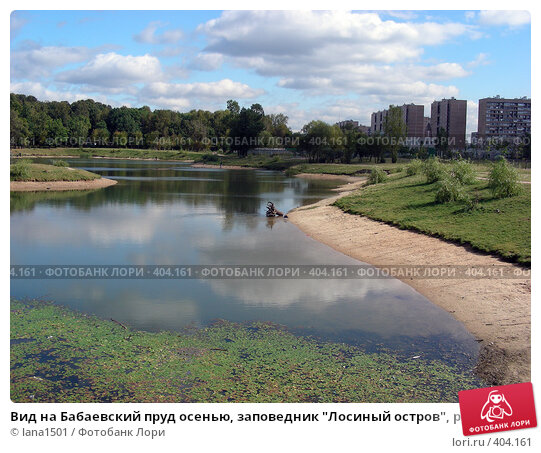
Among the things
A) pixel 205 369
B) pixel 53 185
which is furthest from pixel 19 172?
pixel 205 369

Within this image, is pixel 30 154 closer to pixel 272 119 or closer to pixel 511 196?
pixel 272 119

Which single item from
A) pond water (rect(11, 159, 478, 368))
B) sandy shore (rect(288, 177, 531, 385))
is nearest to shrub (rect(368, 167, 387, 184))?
pond water (rect(11, 159, 478, 368))

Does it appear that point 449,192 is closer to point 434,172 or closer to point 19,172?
point 434,172

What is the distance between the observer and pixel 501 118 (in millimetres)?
106625

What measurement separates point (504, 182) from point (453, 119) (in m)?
92.4

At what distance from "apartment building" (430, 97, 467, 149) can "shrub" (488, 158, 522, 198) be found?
81.1 meters

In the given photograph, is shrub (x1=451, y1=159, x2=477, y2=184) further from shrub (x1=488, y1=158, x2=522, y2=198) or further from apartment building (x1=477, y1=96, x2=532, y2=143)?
apartment building (x1=477, y1=96, x2=532, y2=143)

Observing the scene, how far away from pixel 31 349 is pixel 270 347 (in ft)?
17.6

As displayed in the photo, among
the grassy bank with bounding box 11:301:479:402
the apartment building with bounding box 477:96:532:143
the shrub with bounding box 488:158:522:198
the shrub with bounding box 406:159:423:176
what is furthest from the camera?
the apartment building with bounding box 477:96:532:143

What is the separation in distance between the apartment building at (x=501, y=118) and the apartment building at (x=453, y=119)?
3238 mm

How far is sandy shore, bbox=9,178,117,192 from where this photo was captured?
47.4 meters

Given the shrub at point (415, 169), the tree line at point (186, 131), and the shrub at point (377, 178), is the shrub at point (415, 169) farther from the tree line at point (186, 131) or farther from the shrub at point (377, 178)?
the tree line at point (186, 131)
